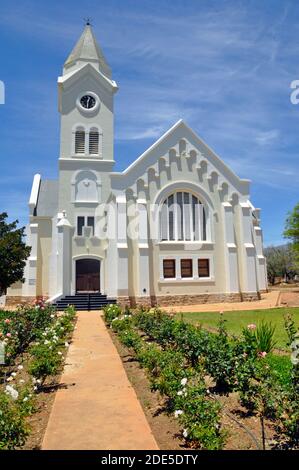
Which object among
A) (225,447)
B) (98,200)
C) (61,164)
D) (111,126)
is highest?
(111,126)

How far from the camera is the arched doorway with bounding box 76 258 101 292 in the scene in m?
32.0

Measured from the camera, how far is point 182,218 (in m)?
31.0

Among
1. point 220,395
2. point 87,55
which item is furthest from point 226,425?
point 87,55

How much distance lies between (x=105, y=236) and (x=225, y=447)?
27.6 m

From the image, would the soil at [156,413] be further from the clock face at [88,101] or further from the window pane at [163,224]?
the clock face at [88,101]

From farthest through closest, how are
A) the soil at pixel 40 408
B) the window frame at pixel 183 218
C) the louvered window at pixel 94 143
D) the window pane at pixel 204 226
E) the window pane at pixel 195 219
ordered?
the louvered window at pixel 94 143, the window pane at pixel 204 226, the window pane at pixel 195 219, the window frame at pixel 183 218, the soil at pixel 40 408

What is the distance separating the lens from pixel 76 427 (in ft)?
20.3

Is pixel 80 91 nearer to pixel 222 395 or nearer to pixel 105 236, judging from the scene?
pixel 105 236

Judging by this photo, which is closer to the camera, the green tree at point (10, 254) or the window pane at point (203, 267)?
the green tree at point (10, 254)

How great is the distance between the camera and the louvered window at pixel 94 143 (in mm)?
34438

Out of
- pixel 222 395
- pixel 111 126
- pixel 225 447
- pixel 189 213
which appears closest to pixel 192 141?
pixel 189 213

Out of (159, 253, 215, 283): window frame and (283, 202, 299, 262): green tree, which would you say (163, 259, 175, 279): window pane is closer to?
(159, 253, 215, 283): window frame

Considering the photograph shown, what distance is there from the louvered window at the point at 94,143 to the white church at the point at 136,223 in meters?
0.09

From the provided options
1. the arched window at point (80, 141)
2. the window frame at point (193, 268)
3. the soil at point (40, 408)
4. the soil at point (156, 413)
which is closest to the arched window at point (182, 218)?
the window frame at point (193, 268)
